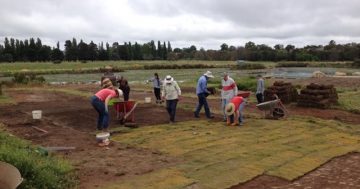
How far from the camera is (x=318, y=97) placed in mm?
19406

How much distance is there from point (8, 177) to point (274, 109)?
11429 millimetres

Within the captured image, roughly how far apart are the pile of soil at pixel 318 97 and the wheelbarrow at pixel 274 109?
4.12 m

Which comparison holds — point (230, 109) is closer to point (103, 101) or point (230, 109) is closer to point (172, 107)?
point (172, 107)

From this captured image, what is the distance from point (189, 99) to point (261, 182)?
573 inches

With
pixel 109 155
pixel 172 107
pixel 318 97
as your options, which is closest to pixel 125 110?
pixel 172 107

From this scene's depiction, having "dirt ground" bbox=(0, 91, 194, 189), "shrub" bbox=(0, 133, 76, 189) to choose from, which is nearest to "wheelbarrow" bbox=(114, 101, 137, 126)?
"dirt ground" bbox=(0, 91, 194, 189)

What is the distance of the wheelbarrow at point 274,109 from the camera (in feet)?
49.9

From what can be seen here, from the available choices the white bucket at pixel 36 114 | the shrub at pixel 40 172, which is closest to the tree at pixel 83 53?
the white bucket at pixel 36 114

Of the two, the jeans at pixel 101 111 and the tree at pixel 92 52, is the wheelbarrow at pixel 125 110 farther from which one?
the tree at pixel 92 52

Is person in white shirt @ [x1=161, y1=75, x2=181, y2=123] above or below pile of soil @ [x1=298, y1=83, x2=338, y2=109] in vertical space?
above

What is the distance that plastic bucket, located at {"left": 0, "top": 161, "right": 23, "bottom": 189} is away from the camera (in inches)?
226

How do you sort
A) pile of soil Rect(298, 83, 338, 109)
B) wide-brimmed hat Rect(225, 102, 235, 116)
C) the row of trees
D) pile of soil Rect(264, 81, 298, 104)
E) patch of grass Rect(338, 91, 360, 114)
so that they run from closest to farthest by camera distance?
wide-brimmed hat Rect(225, 102, 235, 116) < patch of grass Rect(338, 91, 360, 114) < pile of soil Rect(298, 83, 338, 109) < pile of soil Rect(264, 81, 298, 104) < the row of trees

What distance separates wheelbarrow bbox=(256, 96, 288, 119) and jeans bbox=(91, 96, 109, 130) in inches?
211

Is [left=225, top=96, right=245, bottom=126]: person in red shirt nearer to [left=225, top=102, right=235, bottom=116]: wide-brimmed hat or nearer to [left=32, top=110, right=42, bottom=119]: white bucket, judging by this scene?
[left=225, top=102, right=235, bottom=116]: wide-brimmed hat
